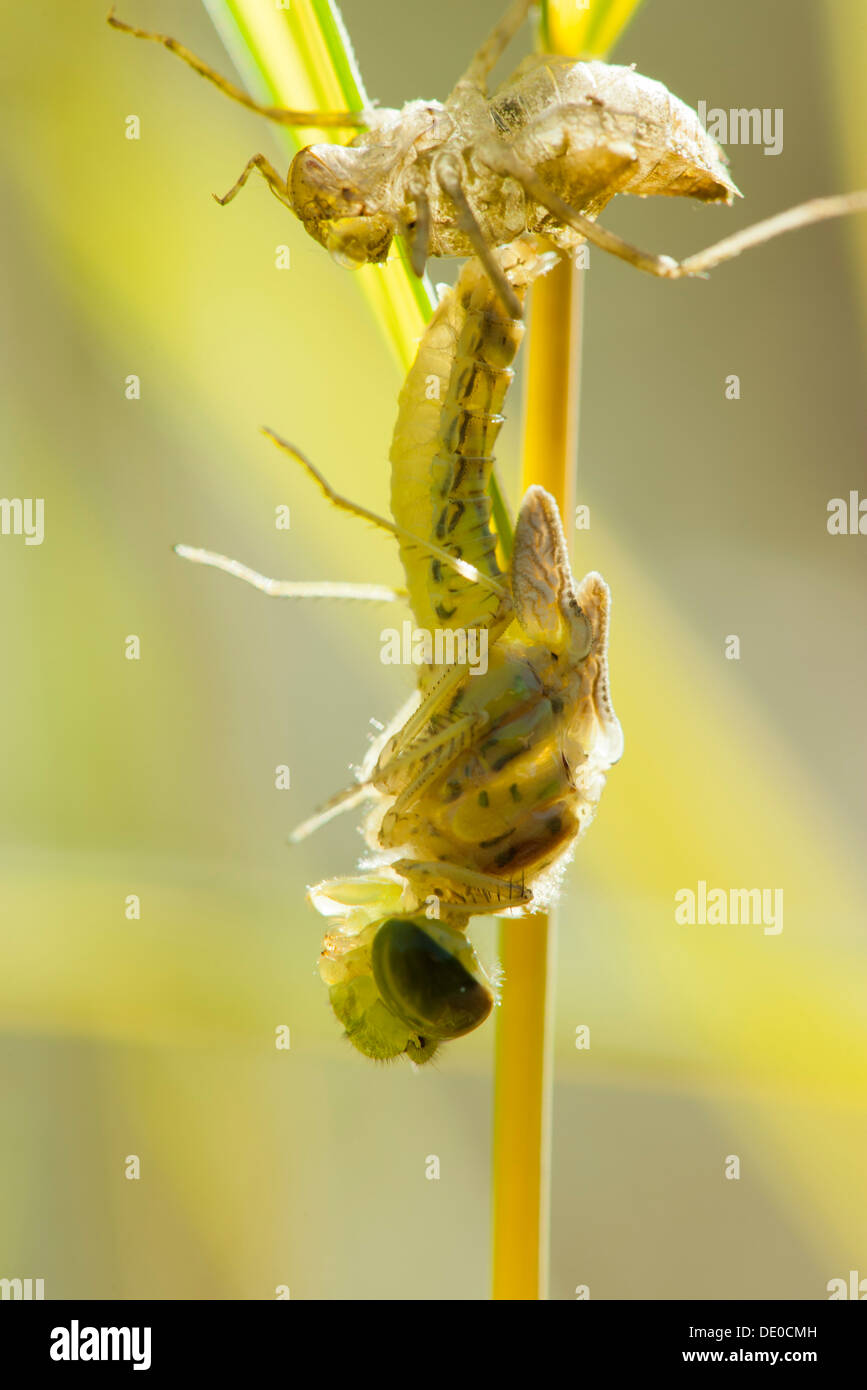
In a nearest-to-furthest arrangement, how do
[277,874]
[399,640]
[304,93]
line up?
[304,93], [399,640], [277,874]

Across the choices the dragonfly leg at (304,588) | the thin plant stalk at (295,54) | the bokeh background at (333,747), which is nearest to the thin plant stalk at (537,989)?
the thin plant stalk at (295,54)

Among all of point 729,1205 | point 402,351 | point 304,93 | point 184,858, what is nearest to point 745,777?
point 729,1205

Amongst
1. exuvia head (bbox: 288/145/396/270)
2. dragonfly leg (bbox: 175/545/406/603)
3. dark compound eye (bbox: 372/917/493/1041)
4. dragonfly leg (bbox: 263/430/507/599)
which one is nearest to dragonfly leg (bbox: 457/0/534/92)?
exuvia head (bbox: 288/145/396/270)

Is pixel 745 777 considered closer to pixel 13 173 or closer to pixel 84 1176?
pixel 84 1176

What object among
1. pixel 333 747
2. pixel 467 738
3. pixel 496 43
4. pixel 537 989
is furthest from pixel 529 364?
pixel 333 747

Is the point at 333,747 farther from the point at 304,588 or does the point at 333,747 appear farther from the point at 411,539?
the point at 411,539

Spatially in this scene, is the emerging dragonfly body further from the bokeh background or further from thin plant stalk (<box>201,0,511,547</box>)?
the bokeh background
